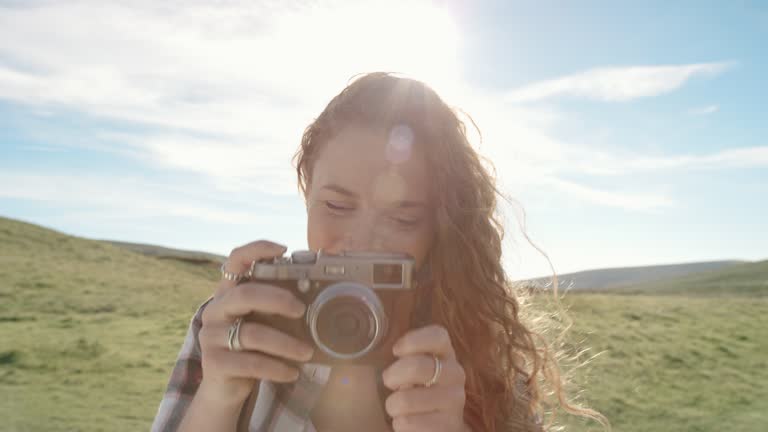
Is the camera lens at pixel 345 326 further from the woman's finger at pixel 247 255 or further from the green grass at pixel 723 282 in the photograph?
the green grass at pixel 723 282

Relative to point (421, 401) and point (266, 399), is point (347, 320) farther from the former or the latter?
point (266, 399)

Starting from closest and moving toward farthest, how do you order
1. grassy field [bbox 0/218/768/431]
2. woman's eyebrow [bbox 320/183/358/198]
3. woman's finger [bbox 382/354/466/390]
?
woman's finger [bbox 382/354/466/390], woman's eyebrow [bbox 320/183/358/198], grassy field [bbox 0/218/768/431]

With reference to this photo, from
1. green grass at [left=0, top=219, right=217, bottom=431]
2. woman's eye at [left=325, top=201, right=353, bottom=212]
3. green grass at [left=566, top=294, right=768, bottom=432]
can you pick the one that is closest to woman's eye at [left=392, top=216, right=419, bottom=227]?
woman's eye at [left=325, top=201, right=353, bottom=212]

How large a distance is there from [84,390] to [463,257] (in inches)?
250

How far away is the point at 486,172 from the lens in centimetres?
231

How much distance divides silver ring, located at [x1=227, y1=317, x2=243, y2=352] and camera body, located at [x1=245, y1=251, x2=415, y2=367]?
8cm

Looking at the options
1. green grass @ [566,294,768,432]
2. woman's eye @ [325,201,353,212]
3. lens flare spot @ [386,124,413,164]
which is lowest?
green grass @ [566,294,768,432]

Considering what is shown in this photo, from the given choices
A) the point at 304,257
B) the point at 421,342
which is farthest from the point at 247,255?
the point at 421,342

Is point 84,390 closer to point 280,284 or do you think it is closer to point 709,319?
point 280,284

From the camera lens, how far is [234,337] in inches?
65.3

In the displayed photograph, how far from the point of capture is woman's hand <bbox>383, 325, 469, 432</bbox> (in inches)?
64.2

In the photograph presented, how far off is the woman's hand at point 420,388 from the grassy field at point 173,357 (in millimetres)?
1451

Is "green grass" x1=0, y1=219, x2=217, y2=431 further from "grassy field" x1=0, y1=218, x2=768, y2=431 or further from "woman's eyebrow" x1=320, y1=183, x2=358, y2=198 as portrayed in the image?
"woman's eyebrow" x1=320, y1=183, x2=358, y2=198

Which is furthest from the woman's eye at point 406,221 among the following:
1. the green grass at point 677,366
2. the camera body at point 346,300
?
the green grass at point 677,366
